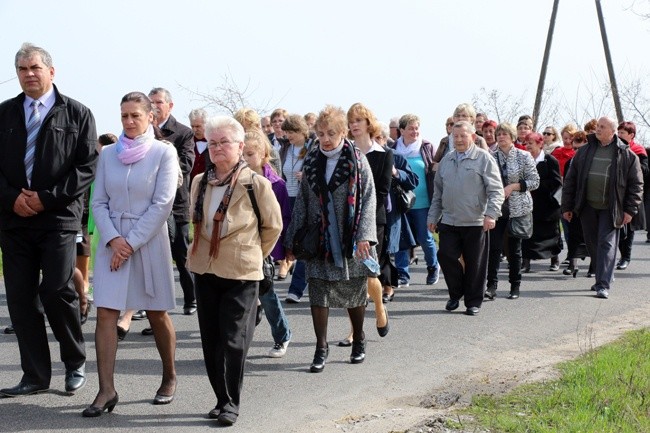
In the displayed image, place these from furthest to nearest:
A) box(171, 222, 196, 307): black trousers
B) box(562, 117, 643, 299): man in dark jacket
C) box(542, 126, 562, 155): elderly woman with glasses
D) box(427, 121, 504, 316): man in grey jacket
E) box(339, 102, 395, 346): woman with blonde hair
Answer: box(542, 126, 562, 155): elderly woman with glasses → box(562, 117, 643, 299): man in dark jacket → box(427, 121, 504, 316): man in grey jacket → box(171, 222, 196, 307): black trousers → box(339, 102, 395, 346): woman with blonde hair

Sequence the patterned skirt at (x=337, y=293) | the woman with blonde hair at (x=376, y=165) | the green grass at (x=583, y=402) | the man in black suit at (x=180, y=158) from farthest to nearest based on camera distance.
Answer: the man in black suit at (x=180, y=158) → the woman with blonde hair at (x=376, y=165) → the patterned skirt at (x=337, y=293) → the green grass at (x=583, y=402)

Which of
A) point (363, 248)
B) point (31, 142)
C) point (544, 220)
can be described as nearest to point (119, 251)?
point (31, 142)

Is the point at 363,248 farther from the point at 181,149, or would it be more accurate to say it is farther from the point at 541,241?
the point at 541,241

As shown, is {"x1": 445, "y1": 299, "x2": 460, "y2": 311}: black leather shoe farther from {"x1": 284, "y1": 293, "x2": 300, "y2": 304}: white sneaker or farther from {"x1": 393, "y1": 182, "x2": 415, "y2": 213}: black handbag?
{"x1": 284, "y1": 293, "x2": 300, "y2": 304}: white sneaker

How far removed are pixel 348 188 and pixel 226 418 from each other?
7.31ft

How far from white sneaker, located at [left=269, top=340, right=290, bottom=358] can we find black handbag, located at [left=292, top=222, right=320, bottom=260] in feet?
2.91

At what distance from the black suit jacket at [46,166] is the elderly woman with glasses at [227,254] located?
2.97 feet

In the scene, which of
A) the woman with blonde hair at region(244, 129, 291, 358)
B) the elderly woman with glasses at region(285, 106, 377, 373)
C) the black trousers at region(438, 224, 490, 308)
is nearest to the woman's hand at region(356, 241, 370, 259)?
the elderly woman with glasses at region(285, 106, 377, 373)

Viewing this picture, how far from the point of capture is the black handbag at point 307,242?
778cm

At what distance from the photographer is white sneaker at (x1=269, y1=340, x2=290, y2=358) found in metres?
8.31

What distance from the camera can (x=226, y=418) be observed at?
20.4 ft

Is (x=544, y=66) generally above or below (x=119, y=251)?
above

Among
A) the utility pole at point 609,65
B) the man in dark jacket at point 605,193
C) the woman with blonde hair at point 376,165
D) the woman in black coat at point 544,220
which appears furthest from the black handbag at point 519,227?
the utility pole at point 609,65

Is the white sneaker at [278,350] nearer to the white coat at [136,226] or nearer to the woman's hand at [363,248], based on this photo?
the woman's hand at [363,248]
